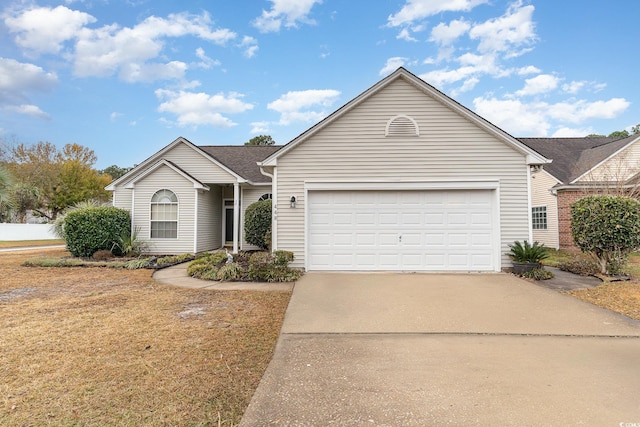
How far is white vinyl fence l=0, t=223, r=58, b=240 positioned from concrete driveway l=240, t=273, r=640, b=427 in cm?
2793

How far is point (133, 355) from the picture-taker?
3.69m

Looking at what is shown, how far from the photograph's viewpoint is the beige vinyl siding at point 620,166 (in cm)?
1427

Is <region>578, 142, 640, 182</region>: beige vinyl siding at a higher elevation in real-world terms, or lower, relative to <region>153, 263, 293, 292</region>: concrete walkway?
higher

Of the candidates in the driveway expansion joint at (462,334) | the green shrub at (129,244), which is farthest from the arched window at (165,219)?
the driveway expansion joint at (462,334)

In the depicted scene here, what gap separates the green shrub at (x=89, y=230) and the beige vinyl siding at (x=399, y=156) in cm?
785

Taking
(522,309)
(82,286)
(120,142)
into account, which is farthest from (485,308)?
(120,142)

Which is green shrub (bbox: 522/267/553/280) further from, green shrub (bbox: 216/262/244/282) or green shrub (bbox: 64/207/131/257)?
green shrub (bbox: 64/207/131/257)

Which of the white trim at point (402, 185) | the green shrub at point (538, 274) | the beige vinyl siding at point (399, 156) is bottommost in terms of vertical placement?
the green shrub at point (538, 274)

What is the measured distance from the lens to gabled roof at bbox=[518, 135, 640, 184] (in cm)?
1522

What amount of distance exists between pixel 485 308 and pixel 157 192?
12928mm

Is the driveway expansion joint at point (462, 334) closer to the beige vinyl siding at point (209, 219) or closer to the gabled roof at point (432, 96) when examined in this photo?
the gabled roof at point (432, 96)

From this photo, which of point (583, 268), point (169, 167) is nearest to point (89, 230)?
point (169, 167)

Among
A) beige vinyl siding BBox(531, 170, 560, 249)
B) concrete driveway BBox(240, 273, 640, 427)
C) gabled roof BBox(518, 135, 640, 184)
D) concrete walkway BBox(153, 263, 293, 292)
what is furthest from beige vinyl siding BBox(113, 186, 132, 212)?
beige vinyl siding BBox(531, 170, 560, 249)

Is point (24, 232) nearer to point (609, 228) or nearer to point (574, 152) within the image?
point (609, 228)
